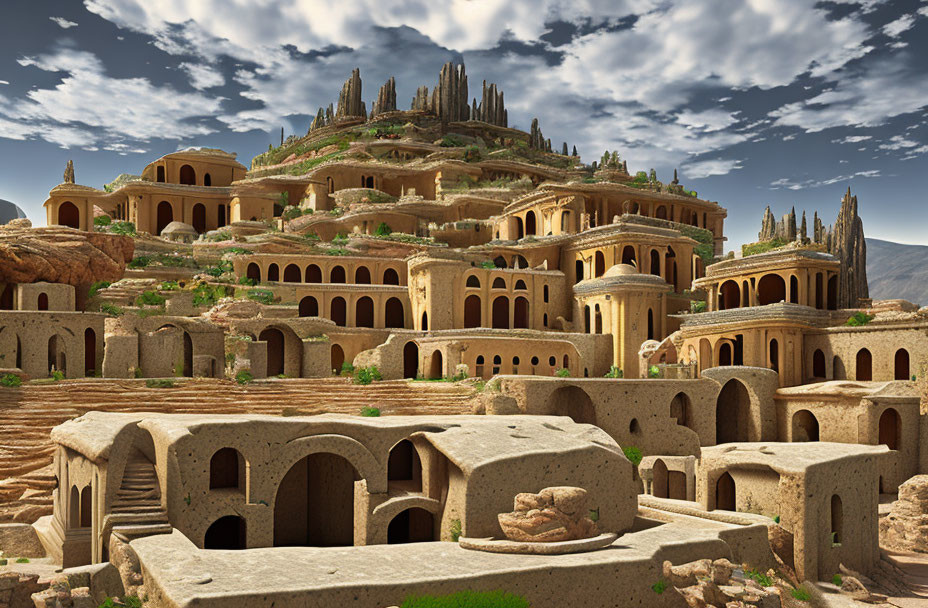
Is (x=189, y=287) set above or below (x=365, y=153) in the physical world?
below

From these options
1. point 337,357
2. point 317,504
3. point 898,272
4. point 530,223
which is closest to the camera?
point 317,504

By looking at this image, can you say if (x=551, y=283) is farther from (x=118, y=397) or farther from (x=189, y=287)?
(x=118, y=397)

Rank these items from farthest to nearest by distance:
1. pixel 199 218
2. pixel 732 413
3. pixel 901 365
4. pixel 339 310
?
pixel 199 218, pixel 339 310, pixel 732 413, pixel 901 365

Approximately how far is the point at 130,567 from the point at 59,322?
56.1 feet

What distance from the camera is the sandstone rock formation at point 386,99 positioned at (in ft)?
282

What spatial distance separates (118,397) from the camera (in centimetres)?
2845

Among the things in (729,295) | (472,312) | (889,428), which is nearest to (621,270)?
(729,295)

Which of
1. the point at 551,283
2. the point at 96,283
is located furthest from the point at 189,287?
the point at 551,283

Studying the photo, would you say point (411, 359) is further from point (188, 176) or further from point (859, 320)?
point (188, 176)

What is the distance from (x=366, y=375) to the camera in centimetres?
3491

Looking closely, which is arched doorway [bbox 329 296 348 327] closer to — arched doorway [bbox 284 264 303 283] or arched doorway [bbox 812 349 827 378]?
arched doorway [bbox 284 264 303 283]

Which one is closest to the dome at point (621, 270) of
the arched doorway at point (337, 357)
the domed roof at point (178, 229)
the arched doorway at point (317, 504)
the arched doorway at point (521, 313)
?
the arched doorway at point (521, 313)

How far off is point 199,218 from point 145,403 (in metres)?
38.2

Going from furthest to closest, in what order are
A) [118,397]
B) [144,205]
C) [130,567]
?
[144,205] < [118,397] < [130,567]
